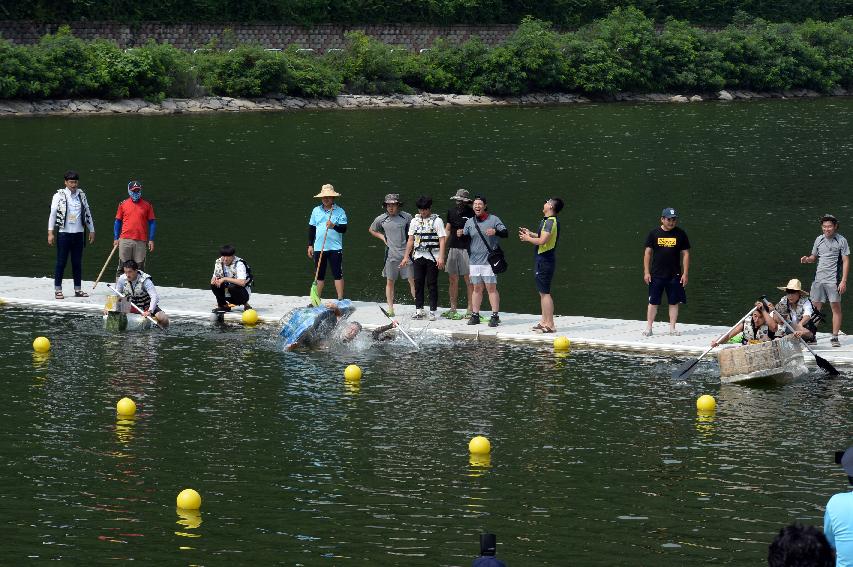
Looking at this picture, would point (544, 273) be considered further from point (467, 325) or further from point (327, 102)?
point (327, 102)

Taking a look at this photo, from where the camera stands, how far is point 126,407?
18.9m

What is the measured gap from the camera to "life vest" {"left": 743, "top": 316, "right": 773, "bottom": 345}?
20766mm

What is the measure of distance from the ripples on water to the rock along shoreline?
A: 170ft

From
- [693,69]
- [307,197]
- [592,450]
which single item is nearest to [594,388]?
[592,450]

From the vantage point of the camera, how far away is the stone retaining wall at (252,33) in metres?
80.3

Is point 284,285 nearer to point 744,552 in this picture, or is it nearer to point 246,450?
point 246,450

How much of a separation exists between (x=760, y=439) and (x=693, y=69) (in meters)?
80.0

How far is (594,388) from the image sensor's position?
20.3 metres

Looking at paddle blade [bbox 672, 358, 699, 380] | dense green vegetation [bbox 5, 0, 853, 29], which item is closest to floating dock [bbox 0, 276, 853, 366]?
paddle blade [bbox 672, 358, 699, 380]

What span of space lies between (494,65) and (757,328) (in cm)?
6900

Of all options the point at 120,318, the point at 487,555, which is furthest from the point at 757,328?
the point at 487,555

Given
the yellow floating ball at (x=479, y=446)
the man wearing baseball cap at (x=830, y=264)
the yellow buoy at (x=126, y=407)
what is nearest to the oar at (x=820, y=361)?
the man wearing baseball cap at (x=830, y=264)

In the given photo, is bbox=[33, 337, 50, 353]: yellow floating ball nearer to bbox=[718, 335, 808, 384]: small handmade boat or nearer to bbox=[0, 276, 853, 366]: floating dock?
bbox=[0, 276, 853, 366]: floating dock

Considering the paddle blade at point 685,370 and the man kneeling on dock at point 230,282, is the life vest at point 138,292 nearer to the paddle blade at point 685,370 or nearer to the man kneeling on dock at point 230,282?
the man kneeling on dock at point 230,282
